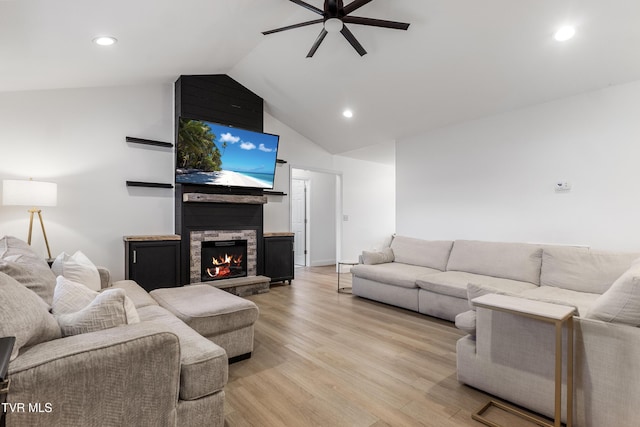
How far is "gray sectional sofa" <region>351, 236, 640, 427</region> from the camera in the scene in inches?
63.1

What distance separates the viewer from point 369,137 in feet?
18.6

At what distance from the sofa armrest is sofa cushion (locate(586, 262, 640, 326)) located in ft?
7.02

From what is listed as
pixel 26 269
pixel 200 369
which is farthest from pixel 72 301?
pixel 200 369

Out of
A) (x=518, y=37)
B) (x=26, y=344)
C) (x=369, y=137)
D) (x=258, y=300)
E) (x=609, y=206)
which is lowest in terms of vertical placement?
(x=258, y=300)

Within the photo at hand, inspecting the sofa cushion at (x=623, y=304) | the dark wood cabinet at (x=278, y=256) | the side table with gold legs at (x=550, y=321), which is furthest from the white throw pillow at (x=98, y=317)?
the dark wood cabinet at (x=278, y=256)

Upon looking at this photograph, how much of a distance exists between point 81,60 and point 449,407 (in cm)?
431

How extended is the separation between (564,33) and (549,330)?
275 centimetres

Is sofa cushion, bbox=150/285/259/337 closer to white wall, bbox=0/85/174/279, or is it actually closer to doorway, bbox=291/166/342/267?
white wall, bbox=0/85/174/279

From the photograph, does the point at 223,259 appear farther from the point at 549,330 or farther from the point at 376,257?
the point at 549,330

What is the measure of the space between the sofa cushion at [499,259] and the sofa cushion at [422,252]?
0.12 metres

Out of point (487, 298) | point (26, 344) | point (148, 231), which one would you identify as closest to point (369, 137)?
point (148, 231)

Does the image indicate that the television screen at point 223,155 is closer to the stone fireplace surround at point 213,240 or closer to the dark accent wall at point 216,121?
the dark accent wall at point 216,121

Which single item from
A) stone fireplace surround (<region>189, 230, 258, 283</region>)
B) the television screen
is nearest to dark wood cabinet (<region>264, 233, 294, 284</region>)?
stone fireplace surround (<region>189, 230, 258, 283</region>)

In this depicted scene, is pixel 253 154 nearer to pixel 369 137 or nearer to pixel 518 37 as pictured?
pixel 369 137
